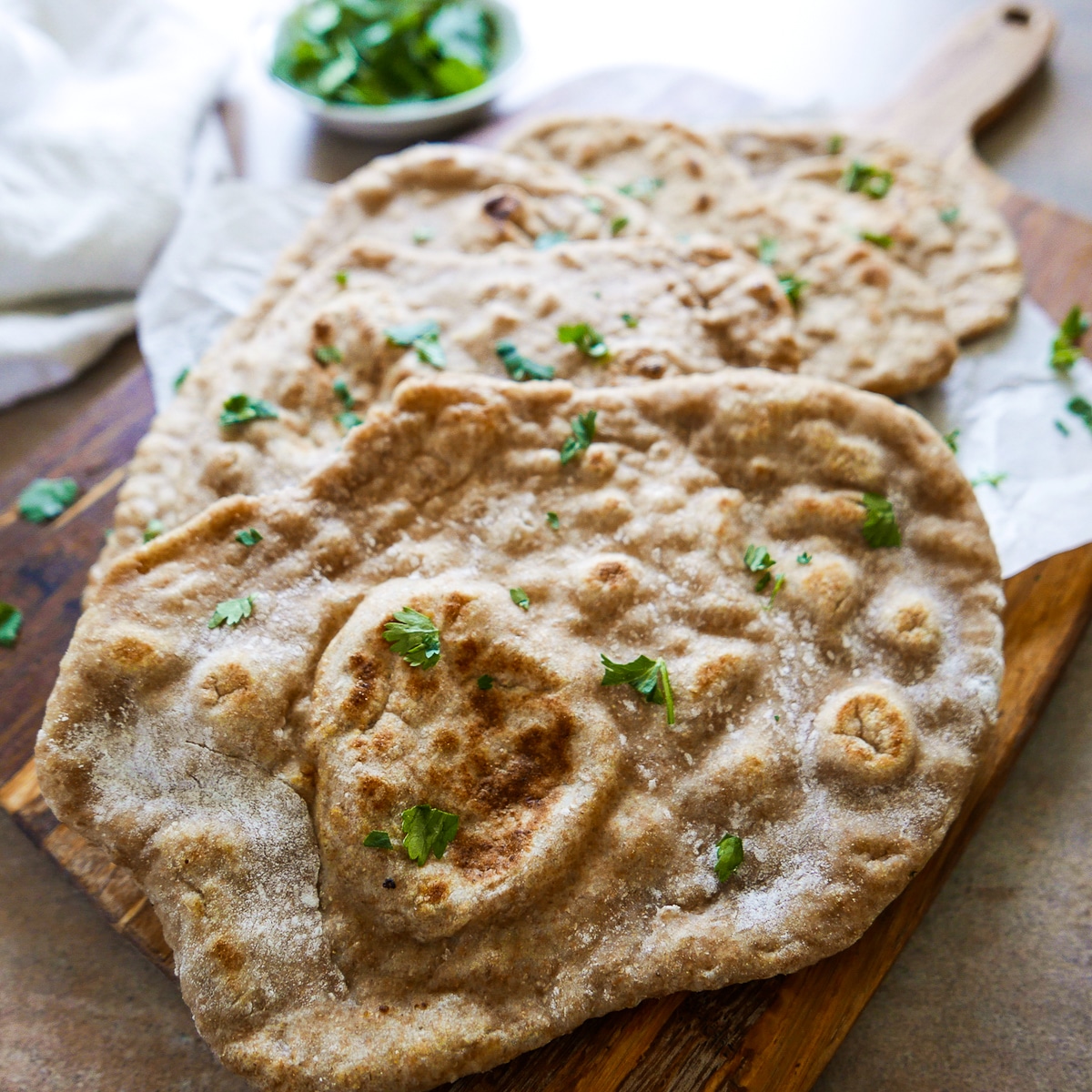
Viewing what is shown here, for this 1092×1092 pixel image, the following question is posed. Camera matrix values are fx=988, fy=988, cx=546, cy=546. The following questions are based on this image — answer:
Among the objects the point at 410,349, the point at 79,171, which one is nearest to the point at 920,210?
the point at 410,349

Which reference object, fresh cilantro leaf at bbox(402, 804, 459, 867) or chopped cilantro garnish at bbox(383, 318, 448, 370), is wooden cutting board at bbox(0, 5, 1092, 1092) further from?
chopped cilantro garnish at bbox(383, 318, 448, 370)

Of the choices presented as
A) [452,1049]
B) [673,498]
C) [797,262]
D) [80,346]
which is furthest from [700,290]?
[80,346]

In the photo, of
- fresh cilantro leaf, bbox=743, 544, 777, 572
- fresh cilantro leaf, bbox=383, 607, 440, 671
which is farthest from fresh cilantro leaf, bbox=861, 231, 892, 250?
fresh cilantro leaf, bbox=383, 607, 440, 671

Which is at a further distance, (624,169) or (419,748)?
(624,169)

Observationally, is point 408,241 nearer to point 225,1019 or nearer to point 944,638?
point 944,638

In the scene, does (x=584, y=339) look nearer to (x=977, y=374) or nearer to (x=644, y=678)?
(x=644, y=678)

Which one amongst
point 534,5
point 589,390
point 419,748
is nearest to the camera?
point 419,748

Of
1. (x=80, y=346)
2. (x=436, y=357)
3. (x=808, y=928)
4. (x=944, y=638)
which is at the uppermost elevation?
(x=436, y=357)
